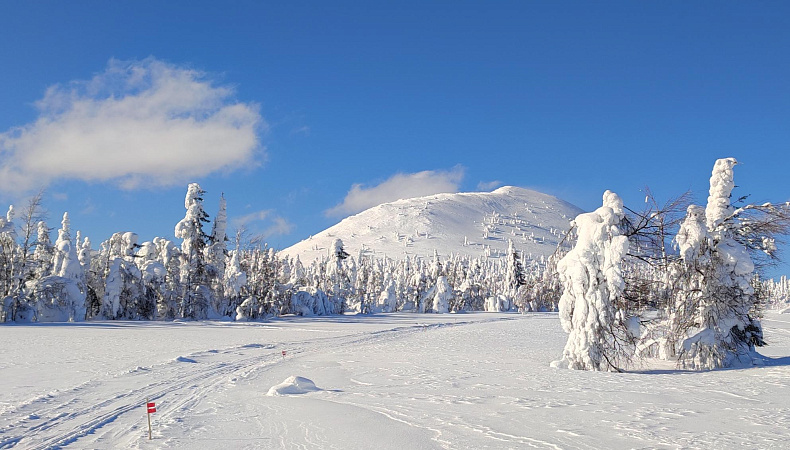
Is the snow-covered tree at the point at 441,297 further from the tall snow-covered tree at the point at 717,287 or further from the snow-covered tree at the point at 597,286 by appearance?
the snow-covered tree at the point at 597,286

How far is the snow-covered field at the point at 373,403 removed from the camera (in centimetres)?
980

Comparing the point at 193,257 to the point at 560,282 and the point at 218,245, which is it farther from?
the point at 560,282

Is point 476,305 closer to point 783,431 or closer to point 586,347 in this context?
point 586,347

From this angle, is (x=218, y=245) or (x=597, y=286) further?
(x=218, y=245)

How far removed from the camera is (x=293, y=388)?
48.4 ft

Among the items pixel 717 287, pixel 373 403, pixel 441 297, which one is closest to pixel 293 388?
pixel 373 403

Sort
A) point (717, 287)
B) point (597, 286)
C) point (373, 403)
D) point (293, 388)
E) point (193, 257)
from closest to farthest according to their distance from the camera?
point (373, 403), point (293, 388), point (597, 286), point (717, 287), point (193, 257)

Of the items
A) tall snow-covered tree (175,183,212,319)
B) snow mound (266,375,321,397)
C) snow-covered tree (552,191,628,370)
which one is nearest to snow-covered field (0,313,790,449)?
snow mound (266,375,321,397)

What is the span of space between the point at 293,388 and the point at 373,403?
2655 millimetres

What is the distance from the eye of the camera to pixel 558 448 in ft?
30.0

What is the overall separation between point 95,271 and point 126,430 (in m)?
53.7

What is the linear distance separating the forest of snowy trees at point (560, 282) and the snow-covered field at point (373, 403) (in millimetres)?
1818

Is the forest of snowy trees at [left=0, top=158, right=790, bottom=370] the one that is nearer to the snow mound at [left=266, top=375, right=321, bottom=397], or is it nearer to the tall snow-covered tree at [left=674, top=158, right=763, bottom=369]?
the tall snow-covered tree at [left=674, top=158, right=763, bottom=369]

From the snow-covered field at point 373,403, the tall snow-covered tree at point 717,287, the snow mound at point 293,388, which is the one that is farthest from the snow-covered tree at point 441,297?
the snow mound at point 293,388
